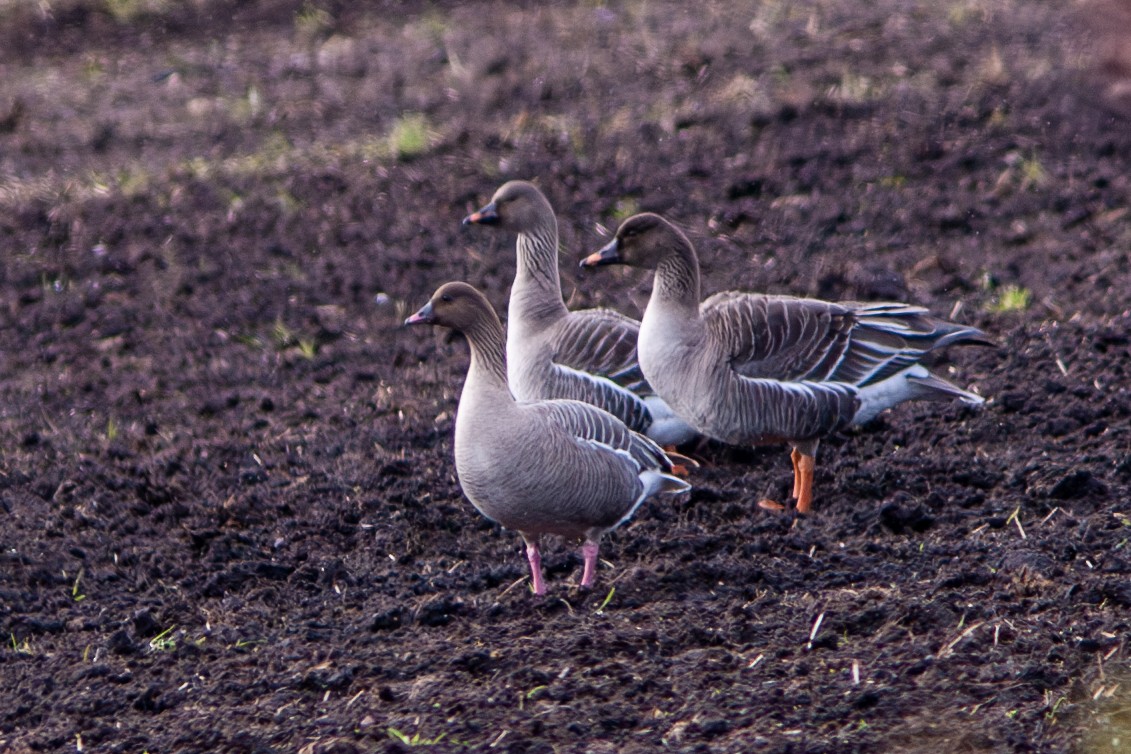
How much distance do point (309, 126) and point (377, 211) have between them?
2159 mm

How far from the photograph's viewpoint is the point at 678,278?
7449 mm

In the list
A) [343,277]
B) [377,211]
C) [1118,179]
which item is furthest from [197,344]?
[1118,179]

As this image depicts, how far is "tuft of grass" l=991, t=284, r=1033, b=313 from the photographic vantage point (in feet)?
30.6

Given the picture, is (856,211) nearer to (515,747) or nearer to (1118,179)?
(1118,179)

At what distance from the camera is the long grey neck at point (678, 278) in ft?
24.4

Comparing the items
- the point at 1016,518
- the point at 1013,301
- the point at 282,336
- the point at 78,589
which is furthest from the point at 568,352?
the point at 1013,301

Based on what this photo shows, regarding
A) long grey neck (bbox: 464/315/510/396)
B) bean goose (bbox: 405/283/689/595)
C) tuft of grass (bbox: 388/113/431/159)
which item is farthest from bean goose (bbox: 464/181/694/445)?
tuft of grass (bbox: 388/113/431/159)

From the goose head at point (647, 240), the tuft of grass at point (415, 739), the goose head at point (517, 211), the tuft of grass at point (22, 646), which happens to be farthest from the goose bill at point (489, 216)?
the tuft of grass at point (415, 739)

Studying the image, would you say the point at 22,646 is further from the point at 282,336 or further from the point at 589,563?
the point at 282,336

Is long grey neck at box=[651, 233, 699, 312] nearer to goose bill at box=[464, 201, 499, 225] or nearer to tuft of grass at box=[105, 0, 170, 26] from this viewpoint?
goose bill at box=[464, 201, 499, 225]

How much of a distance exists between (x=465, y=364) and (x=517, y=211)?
115 centimetres

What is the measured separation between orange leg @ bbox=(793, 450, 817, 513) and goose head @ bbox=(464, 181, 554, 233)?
2171mm

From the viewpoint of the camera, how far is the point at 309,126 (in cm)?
1327

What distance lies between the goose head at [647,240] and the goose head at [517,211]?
40.2 inches
